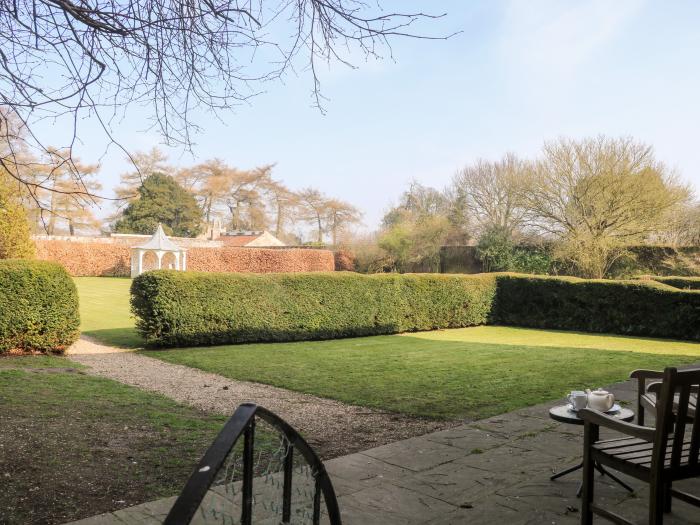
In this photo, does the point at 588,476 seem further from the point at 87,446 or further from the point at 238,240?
the point at 238,240

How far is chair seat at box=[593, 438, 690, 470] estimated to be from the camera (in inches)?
105

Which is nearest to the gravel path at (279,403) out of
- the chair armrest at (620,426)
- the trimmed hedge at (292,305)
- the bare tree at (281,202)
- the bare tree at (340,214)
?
the trimmed hedge at (292,305)

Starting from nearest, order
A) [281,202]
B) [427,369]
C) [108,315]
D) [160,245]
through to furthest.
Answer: [427,369] → [108,315] → [160,245] → [281,202]

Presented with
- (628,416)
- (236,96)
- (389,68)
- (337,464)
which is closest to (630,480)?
(628,416)

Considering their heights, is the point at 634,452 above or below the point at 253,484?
below

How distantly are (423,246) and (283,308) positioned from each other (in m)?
21.0

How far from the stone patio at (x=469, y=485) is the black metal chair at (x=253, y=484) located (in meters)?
1.39

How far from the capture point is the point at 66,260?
29969mm

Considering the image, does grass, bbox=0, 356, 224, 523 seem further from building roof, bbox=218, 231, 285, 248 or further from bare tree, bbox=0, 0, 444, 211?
building roof, bbox=218, 231, 285, 248

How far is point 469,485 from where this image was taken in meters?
3.62

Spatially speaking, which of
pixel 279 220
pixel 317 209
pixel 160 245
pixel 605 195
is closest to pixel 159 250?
pixel 160 245

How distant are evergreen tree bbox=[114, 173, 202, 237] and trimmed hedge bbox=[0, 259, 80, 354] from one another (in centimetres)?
3488

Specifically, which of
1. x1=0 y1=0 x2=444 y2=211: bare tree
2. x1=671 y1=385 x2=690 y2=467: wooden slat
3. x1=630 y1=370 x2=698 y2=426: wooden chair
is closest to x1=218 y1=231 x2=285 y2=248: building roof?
x1=0 y1=0 x2=444 y2=211: bare tree

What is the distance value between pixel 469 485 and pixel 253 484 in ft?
7.72
